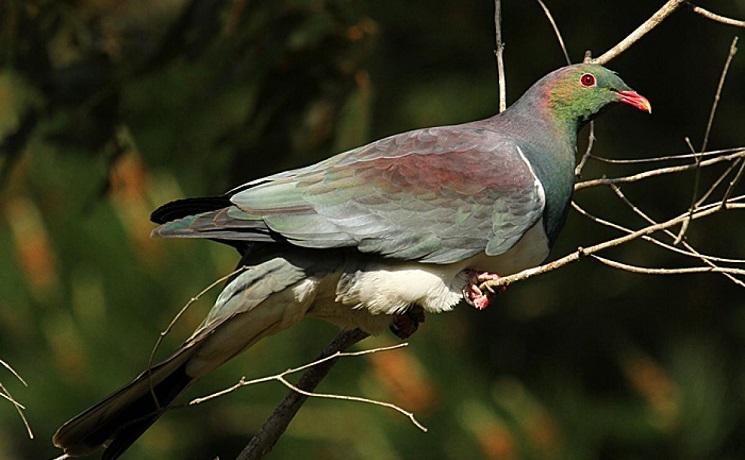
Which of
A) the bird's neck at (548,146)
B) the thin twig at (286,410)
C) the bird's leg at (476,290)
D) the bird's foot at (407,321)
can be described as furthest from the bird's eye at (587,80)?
the thin twig at (286,410)

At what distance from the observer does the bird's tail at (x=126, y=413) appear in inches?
124

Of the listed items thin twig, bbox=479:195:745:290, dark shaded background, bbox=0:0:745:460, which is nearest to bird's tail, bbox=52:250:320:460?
thin twig, bbox=479:195:745:290

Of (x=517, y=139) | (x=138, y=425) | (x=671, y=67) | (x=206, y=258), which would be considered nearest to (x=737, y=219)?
(x=671, y=67)

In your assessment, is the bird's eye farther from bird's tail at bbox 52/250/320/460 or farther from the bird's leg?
bird's tail at bbox 52/250/320/460

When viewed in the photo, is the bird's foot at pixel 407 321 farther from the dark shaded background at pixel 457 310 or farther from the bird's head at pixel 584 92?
the dark shaded background at pixel 457 310

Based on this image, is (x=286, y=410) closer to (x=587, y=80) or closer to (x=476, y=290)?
(x=476, y=290)

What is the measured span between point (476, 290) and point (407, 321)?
0.21 metres

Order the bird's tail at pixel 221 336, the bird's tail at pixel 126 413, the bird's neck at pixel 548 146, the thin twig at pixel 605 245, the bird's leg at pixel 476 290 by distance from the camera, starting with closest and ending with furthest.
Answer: the thin twig at pixel 605 245 → the bird's tail at pixel 126 413 → the bird's tail at pixel 221 336 → the bird's leg at pixel 476 290 → the bird's neck at pixel 548 146

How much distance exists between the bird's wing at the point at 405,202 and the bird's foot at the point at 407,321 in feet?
0.57

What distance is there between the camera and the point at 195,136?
5645 millimetres

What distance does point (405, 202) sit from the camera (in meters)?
3.45

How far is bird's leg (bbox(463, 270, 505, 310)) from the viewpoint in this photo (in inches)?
133

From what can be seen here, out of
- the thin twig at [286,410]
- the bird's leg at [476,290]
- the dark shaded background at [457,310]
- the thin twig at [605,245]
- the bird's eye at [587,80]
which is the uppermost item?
the bird's eye at [587,80]

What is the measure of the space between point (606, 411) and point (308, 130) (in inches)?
92.2
